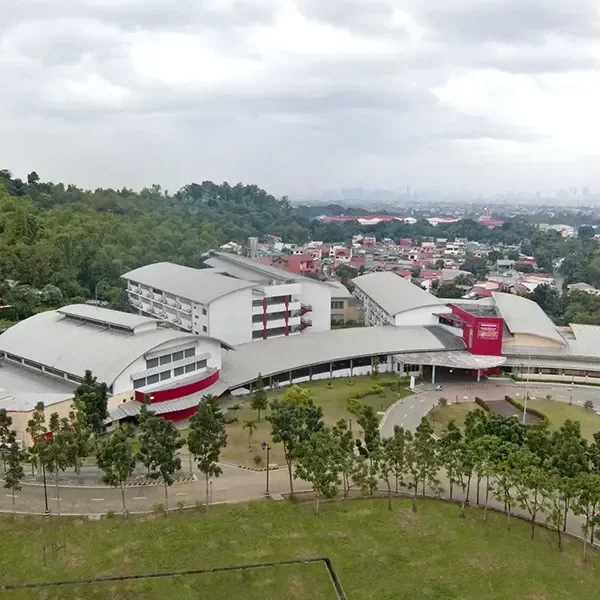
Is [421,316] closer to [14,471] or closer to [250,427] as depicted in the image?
[250,427]

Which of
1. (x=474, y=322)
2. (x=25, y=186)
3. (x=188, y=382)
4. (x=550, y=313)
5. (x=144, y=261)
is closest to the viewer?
(x=188, y=382)

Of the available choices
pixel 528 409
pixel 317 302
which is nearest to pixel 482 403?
pixel 528 409

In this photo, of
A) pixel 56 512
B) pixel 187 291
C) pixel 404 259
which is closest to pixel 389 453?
pixel 56 512

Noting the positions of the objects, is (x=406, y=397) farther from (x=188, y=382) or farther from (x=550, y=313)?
(x=550, y=313)

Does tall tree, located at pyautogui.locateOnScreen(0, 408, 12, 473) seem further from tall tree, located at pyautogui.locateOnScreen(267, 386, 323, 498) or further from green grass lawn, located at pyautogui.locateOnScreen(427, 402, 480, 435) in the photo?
green grass lawn, located at pyautogui.locateOnScreen(427, 402, 480, 435)

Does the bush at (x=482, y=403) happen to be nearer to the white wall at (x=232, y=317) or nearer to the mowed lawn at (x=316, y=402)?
the mowed lawn at (x=316, y=402)

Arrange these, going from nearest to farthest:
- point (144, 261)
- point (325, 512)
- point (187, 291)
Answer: point (325, 512) < point (187, 291) < point (144, 261)

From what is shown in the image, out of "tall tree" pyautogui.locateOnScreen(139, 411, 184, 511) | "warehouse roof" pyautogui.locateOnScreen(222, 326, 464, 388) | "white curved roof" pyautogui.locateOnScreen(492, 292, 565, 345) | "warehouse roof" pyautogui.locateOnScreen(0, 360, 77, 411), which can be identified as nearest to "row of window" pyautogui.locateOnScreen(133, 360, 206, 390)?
"warehouse roof" pyautogui.locateOnScreen(222, 326, 464, 388)
